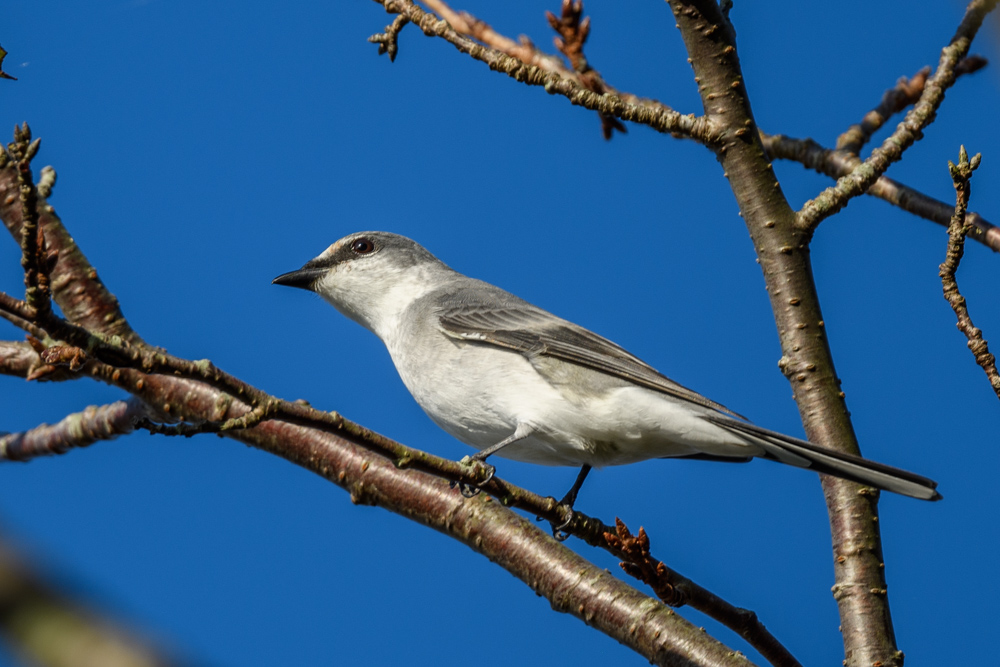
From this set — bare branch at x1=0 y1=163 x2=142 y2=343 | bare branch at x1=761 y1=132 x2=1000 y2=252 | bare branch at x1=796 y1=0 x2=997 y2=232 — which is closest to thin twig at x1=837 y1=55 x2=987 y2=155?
bare branch at x1=761 y1=132 x2=1000 y2=252

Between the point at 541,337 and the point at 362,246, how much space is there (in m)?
1.83

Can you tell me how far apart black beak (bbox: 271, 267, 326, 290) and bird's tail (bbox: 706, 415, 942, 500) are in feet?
9.94

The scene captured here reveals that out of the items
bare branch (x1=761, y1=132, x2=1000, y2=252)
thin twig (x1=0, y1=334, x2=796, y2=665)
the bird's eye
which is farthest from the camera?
the bird's eye

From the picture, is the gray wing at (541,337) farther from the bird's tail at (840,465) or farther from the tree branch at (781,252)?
the tree branch at (781,252)

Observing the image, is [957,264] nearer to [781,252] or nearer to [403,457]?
[781,252]

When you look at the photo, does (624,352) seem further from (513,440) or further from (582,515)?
(582,515)

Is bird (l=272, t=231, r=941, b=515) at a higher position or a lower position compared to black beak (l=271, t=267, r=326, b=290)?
lower

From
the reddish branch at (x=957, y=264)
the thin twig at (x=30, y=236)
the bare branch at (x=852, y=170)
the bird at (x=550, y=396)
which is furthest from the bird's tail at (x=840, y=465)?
the thin twig at (x=30, y=236)

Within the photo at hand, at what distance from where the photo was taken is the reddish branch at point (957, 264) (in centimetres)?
306

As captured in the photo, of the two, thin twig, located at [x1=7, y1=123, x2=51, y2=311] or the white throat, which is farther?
the white throat

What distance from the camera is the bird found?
14.3 feet

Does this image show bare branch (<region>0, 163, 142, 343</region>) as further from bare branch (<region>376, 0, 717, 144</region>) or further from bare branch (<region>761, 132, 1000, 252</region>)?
bare branch (<region>761, 132, 1000, 252</region>)

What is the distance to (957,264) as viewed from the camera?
10.2 feet

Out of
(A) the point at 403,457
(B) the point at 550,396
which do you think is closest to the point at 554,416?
(B) the point at 550,396
